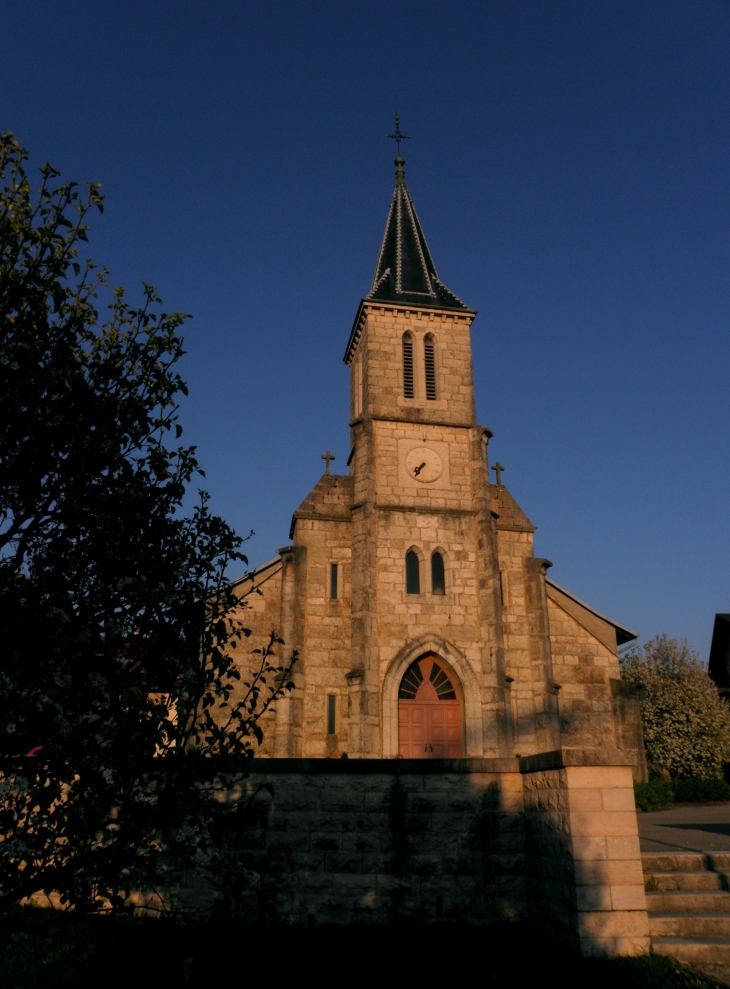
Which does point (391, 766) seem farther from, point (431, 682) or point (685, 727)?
point (685, 727)

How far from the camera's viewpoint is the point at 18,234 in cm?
569

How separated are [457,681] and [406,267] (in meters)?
13.7

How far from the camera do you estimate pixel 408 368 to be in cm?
2281

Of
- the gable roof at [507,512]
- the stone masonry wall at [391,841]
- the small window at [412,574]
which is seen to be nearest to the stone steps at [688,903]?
the stone masonry wall at [391,841]

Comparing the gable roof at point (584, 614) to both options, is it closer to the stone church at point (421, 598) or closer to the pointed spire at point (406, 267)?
the stone church at point (421, 598)

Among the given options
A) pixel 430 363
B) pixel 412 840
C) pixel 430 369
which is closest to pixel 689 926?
pixel 412 840

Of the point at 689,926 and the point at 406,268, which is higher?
the point at 406,268

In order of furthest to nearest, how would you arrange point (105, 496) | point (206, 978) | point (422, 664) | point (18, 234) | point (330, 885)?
point (422, 664) → point (330, 885) → point (206, 978) → point (18, 234) → point (105, 496)

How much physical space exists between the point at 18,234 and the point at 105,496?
2.14 meters

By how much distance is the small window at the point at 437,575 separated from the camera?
20000 millimetres

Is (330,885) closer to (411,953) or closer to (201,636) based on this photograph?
(411,953)

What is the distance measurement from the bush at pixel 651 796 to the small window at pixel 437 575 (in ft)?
27.1

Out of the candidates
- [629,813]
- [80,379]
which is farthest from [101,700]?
A: [629,813]

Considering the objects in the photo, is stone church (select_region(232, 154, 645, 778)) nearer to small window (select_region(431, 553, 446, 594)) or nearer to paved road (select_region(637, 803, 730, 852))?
small window (select_region(431, 553, 446, 594))
